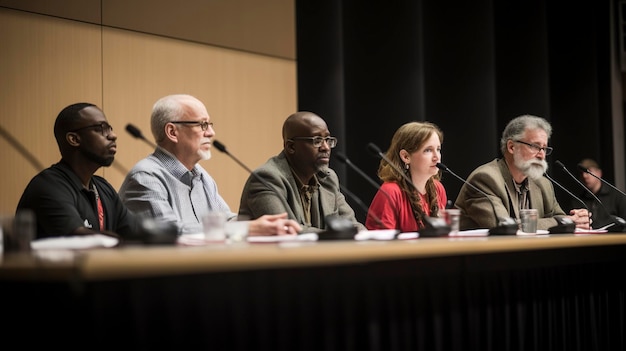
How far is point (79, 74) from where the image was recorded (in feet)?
12.2

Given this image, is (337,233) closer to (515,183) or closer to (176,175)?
(176,175)

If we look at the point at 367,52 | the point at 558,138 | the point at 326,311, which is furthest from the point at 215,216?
the point at 558,138

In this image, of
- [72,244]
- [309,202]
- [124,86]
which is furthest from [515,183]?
[72,244]

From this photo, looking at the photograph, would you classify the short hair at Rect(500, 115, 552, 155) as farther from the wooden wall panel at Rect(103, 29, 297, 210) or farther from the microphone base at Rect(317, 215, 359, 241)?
the microphone base at Rect(317, 215, 359, 241)

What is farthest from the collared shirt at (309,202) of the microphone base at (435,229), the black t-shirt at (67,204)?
the microphone base at (435,229)

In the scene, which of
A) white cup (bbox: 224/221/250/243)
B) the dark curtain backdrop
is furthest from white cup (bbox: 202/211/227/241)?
the dark curtain backdrop

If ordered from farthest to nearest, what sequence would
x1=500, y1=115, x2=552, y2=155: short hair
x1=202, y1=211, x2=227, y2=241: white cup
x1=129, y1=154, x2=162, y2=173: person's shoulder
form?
x1=500, y1=115, x2=552, y2=155: short hair
x1=129, y1=154, x2=162, y2=173: person's shoulder
x1=202, y1=211, x2=227, y2=241: white cup

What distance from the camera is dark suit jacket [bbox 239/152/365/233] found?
3135mm

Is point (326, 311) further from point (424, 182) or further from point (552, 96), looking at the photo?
point (552, 96)

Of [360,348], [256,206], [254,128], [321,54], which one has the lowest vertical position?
[360,348]

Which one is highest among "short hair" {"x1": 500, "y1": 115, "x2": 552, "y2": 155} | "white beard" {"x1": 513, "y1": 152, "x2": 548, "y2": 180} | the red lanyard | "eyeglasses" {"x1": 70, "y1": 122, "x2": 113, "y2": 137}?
"short hair" {"x1": 500, "y1": 115, "x2": 552, "y2": 155}

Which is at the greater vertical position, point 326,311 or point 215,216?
point 215,216

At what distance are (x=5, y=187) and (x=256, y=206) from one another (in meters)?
1.14

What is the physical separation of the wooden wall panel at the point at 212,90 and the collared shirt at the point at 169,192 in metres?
0.66
